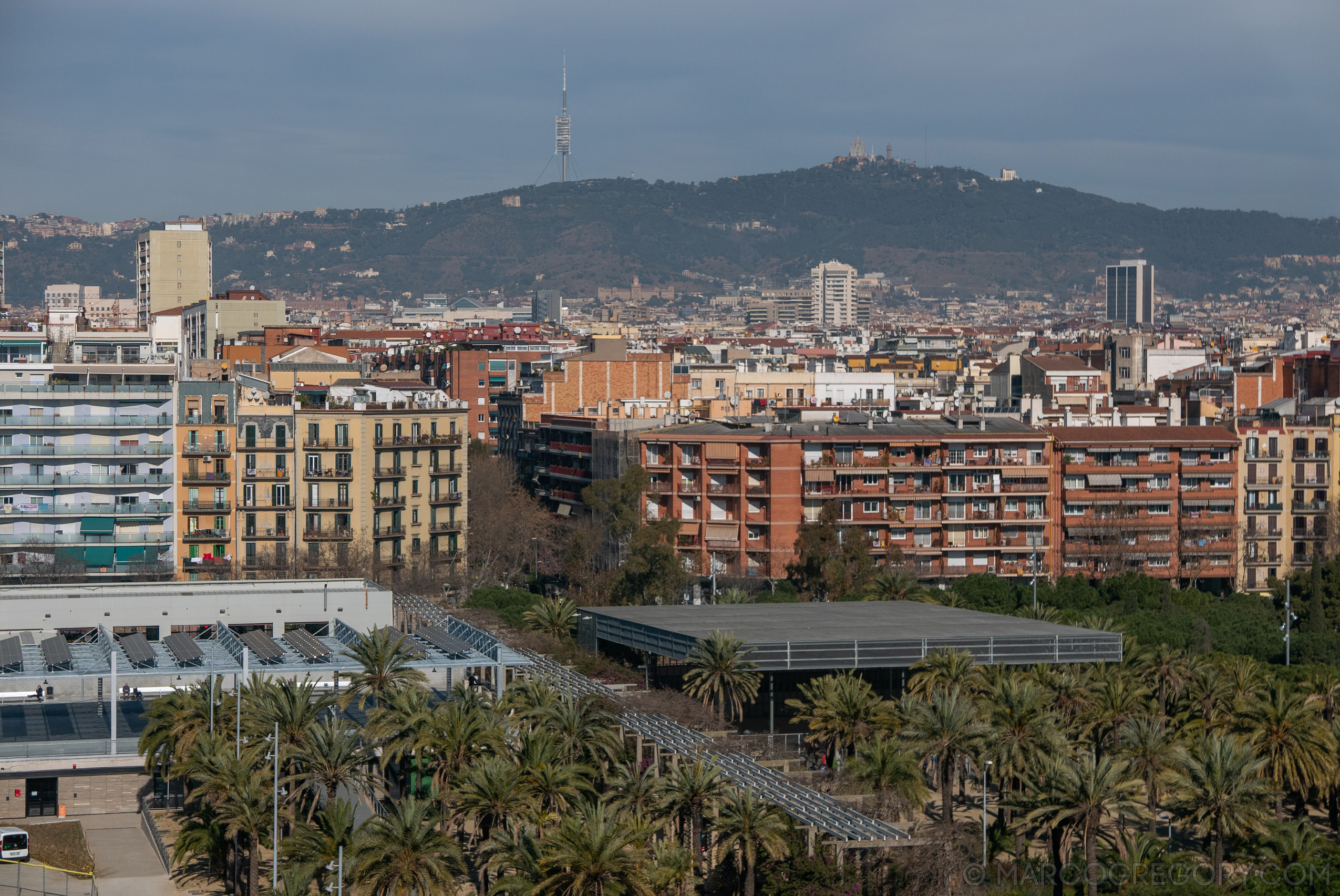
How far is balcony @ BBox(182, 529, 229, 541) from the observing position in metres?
86.8

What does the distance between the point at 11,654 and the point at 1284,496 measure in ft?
233

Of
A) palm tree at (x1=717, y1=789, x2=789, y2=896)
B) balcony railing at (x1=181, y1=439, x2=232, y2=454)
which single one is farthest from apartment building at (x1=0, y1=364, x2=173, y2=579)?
palm tree at (x1=717, y1=789, x2=789, y2=896)

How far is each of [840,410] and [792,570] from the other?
27.3 metres

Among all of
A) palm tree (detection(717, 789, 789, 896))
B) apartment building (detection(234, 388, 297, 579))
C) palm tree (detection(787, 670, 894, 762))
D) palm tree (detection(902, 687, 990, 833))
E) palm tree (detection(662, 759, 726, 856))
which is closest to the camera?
palm tree (detection(717, 789, 789, 896))

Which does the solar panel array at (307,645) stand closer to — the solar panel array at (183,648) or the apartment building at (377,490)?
the solar panel array at (183,648)

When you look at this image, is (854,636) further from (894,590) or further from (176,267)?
(176,267)

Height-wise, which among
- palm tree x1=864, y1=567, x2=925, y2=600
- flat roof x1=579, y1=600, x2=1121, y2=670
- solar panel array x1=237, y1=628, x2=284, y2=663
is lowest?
palm tree x1=864, y1=567, x2=925, y2=600

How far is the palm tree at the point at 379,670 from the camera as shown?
50.1 metres

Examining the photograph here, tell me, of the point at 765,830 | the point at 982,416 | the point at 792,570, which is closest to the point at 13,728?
the point at 765,830

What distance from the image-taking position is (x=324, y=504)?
88750 millimetres

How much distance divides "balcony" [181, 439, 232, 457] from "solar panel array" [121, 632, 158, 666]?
31.3 metres

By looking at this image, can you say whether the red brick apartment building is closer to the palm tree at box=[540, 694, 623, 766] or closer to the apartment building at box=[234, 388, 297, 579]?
the apartment building at box=[234, 388, 297, 579]

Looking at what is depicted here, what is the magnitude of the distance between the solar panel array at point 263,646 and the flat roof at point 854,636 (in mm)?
11973

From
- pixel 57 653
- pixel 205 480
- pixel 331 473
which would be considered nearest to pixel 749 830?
pixel 57 653
